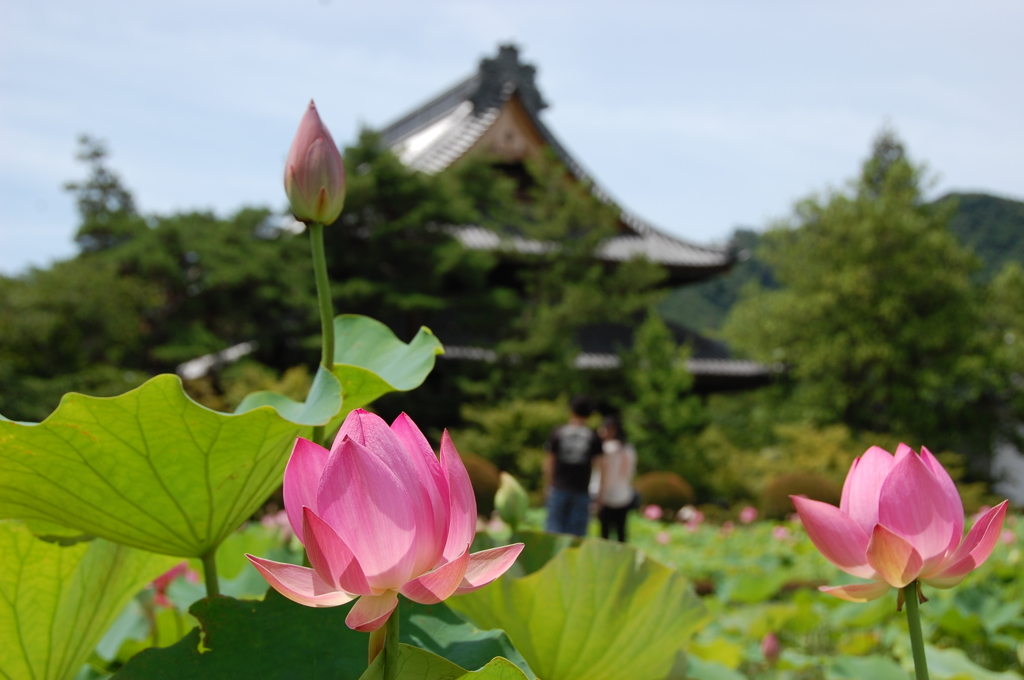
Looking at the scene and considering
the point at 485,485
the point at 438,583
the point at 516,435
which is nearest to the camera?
the point at 438,583

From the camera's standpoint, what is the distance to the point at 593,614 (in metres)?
0.52

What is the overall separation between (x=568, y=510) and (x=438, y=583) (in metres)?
3.02

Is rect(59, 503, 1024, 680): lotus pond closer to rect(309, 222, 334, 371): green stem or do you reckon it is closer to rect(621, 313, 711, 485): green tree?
rect(309, 222, 334, 371): green stem

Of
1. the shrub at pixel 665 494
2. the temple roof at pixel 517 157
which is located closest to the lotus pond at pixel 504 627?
the shrub at pixel 665 494

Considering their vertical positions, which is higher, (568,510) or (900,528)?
(900,528)

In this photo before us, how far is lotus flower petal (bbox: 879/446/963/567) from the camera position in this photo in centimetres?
33

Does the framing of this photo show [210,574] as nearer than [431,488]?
No

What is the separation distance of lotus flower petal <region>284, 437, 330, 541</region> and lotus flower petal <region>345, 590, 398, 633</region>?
37 mm

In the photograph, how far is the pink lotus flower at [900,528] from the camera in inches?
12.8

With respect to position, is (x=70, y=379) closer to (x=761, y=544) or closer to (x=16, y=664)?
(x=761, y=544)

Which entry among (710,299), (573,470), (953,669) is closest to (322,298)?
(953,669)

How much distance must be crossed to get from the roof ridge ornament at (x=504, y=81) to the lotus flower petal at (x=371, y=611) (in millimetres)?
10661

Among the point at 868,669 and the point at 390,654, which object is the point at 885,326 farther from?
the point at 390,654

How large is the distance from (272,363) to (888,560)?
8293 mm
